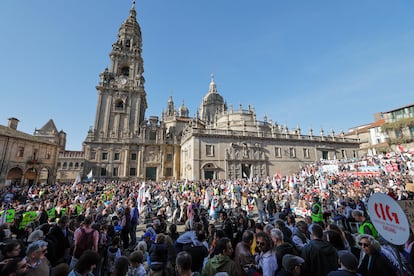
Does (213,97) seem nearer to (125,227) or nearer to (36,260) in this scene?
(125,227)

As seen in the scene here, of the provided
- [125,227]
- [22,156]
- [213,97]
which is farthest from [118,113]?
[125,227]

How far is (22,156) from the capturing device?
1040 inches

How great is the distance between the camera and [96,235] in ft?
16.3

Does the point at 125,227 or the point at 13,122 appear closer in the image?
the point at 125,227

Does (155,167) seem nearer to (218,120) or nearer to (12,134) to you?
(218,120)

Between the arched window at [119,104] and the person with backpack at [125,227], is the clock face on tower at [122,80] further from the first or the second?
the person with backpack at [125,227]

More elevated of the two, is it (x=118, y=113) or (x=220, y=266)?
(x=118, y=113)

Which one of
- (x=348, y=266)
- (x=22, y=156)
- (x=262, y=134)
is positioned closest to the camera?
(x=348, y=266)

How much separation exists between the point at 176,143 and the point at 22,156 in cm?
2344

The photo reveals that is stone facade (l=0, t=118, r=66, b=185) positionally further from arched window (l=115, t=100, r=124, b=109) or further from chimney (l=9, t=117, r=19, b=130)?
arched window (l=115, t=100, r=124, b=109)

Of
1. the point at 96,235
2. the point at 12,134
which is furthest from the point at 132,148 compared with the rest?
the point at 96,235

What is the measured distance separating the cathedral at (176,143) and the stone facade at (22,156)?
5.28m

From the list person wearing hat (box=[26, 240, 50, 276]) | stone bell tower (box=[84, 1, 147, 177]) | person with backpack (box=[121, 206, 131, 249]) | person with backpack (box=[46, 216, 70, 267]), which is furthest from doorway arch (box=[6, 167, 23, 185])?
person wearing hat (box=[26, 240, 50, 276])

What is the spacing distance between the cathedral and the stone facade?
528 centimetres
